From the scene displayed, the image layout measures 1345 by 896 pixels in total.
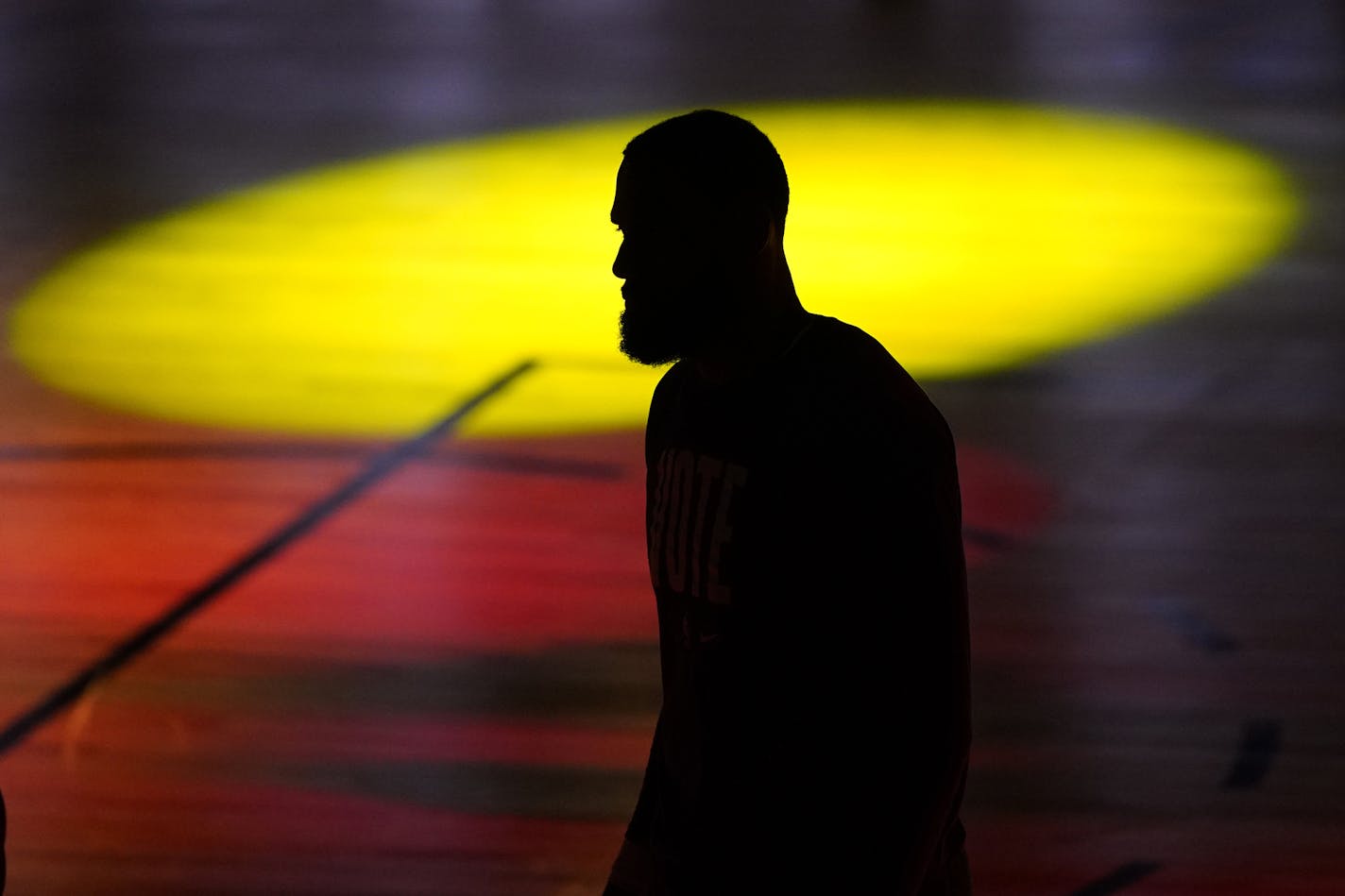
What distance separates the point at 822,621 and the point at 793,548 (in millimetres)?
43

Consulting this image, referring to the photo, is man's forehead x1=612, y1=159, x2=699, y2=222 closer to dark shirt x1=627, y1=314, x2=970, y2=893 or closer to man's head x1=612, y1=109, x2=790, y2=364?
man's head x1=612, y1=109, x2=790, y2=364

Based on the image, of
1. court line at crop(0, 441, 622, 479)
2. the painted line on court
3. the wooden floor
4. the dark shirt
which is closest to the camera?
the dark shirt

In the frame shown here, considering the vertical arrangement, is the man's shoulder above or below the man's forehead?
below

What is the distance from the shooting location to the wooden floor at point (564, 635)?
205 cm

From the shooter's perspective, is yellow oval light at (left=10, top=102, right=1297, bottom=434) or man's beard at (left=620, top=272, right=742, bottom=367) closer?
man's beard at (left=620, top=272, right=742, bottom=367)

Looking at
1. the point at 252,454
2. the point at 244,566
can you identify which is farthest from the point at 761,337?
the point at 252,454

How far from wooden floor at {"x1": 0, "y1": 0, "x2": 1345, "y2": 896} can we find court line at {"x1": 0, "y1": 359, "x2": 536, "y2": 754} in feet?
0.08

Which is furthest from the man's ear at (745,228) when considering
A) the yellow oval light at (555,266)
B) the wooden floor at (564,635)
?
the yellow oval light at (555,266)

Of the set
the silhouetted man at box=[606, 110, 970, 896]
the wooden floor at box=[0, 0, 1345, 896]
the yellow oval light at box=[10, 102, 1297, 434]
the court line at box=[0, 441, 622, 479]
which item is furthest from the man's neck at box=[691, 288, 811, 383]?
the yellow oval light at box=[10, 102, 1297, 434]

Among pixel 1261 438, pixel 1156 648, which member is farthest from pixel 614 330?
pixel 1156 648

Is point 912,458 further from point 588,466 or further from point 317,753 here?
point 588,466

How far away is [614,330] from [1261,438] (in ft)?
4.33

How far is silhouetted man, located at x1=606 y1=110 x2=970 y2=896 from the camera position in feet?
3.30

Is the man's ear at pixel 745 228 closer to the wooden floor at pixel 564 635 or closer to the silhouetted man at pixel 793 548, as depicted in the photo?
the silhouetted man at pixel 793 548
